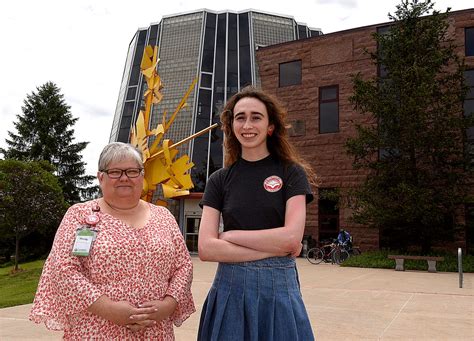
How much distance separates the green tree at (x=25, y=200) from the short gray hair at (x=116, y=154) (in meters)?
16.4

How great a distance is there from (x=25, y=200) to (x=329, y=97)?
1324 cm

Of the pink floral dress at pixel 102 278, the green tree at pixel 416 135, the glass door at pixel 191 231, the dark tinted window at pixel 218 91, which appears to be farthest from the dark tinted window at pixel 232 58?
the pink floral dress at pixel 102 278

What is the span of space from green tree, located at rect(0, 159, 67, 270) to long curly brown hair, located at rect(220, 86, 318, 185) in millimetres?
16664

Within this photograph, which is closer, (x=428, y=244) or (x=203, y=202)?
(x=203, y=202)

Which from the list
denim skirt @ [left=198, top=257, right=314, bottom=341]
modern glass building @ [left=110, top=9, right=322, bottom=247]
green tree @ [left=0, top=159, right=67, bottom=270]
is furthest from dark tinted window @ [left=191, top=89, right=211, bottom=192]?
denim skirt @ [left=198, top=257, right=314, bottom=341]

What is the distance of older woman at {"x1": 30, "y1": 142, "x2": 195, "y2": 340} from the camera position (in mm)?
2127

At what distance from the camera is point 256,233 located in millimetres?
2070

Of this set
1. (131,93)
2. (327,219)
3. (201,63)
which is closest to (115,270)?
(327,219)

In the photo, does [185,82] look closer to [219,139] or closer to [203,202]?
[219,139]

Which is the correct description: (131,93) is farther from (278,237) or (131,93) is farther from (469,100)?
(278,237)

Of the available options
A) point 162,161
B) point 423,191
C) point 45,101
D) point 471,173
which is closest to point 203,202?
point 162,161

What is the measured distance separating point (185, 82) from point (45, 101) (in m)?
16.4

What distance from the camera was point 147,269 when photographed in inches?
88.7

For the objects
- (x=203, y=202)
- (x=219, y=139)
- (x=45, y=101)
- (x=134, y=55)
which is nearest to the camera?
(x=203, y=202)
